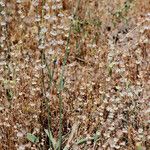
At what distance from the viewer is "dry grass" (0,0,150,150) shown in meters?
3.11

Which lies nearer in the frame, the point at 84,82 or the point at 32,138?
the point at 32,138

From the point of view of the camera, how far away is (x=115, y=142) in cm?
294

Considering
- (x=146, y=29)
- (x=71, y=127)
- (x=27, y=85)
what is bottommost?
(x=71, y=127)

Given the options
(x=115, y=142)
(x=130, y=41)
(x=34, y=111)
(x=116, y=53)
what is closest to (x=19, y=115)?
(x=34, y=111)

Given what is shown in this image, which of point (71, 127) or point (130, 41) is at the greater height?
point (130, 41)

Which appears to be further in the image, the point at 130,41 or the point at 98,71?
the point at 130,41

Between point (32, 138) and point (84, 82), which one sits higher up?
point (84, 82)

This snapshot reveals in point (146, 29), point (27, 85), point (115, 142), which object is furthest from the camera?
point (146, 29)

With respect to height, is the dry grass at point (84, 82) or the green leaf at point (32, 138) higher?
the dry grass at point (84, 82)

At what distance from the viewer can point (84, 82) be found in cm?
361

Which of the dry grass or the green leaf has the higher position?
the dry grass

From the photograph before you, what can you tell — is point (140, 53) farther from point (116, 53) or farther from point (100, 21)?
point (100, 21)

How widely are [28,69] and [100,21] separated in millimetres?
1140

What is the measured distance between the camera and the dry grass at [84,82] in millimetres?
3111
